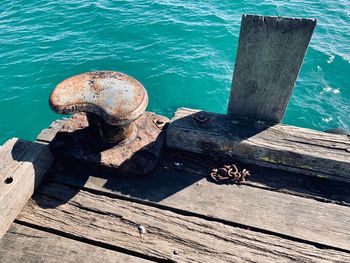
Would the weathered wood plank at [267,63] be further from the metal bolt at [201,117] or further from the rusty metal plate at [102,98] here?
the rusty metal plate at [102,98]

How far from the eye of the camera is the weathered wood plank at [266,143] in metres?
2.52

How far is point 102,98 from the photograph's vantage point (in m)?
2.41

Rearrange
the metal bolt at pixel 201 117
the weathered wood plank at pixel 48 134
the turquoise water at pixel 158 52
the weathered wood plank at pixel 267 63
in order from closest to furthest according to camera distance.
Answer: the weathered wood plank at pixel 267 63, the metal bolt at pixel 201 117, the weathered wood plank at pixel 48 134, the turquoise water at pixel 158 52

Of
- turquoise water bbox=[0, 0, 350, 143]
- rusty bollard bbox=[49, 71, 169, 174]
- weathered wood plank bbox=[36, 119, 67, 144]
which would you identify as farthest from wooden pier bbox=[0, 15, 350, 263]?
turquoise water bbox=[0, 0, 350, 143]

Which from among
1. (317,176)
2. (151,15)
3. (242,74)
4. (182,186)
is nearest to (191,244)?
(182,186)

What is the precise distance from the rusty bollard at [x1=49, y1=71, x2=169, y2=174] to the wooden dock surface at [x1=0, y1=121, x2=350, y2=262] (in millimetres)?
173

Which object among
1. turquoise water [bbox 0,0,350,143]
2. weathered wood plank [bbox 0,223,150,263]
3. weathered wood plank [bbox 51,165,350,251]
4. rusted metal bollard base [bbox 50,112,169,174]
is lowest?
turquoise water [bbox 0,0,350,143]

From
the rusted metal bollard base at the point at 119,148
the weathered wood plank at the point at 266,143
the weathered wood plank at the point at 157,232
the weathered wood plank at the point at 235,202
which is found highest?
the weathered wood plank at the point at 266,143

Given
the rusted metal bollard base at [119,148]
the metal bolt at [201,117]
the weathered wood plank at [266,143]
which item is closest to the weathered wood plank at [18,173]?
the rusted metal bollard base at [119,148]

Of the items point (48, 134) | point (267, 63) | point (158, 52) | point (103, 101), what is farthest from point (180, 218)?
point (158, 52)

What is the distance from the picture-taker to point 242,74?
2580 mm

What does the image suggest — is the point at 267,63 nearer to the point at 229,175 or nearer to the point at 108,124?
the point at 229,175

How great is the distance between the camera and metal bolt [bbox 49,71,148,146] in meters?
2.32

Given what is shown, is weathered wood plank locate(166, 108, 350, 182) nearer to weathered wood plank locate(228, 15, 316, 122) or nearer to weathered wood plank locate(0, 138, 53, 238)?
weathered wood plank locate(228, 15, 316, 122)
